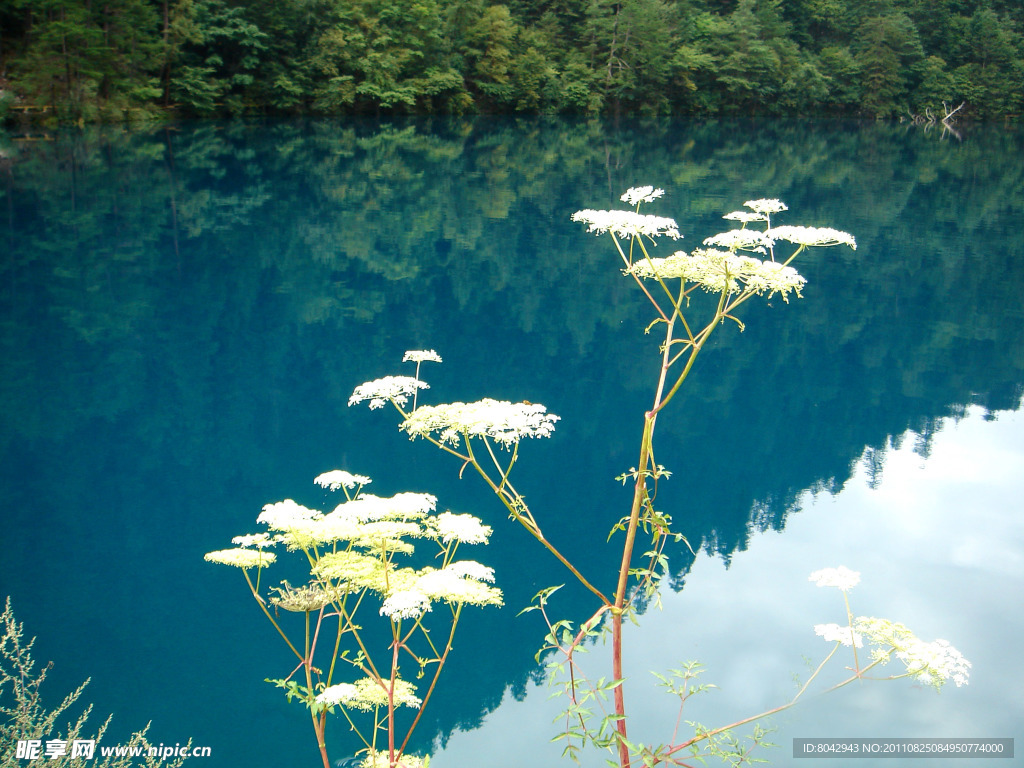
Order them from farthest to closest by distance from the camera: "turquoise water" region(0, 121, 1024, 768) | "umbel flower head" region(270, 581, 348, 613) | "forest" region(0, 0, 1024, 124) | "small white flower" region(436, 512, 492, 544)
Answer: "forest" region(0, 0, 1024, 124)
"turquoise water" region(0, 121, 1024, 768)
"umbel flower head" region(270, 581, 348, 613)
"small white flower" region(436, 512, 492, 544)

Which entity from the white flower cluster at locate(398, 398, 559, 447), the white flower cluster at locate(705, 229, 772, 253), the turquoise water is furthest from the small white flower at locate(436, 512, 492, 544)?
the turquoise water

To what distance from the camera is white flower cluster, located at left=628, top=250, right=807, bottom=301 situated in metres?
2.46

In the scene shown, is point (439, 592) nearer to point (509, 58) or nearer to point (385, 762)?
point (385, 762)

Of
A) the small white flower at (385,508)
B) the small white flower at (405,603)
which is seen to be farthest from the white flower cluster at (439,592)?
the small white flower at (385,508)

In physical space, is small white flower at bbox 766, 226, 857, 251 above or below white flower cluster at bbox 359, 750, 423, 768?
above

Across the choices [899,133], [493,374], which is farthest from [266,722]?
[899,133]

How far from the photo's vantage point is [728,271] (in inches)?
96.5

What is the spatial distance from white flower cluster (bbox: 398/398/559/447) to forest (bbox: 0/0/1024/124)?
27.7 metres

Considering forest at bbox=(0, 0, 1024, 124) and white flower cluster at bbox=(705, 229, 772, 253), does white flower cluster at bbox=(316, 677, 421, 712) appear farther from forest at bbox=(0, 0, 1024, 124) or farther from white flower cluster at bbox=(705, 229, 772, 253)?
forest at bbox=(0, 0, 1024, 124)

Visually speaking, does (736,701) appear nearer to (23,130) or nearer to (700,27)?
(23,130)

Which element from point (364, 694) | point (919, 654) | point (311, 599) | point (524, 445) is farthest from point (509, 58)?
point (919, 654)

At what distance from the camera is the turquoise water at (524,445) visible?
12.7ft

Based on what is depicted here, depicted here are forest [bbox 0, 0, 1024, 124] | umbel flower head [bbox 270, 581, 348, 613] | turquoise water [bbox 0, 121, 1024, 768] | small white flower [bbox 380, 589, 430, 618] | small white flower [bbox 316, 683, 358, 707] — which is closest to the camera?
small white flower [bbox 380, 589, 430, 618]

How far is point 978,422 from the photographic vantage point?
743cm
